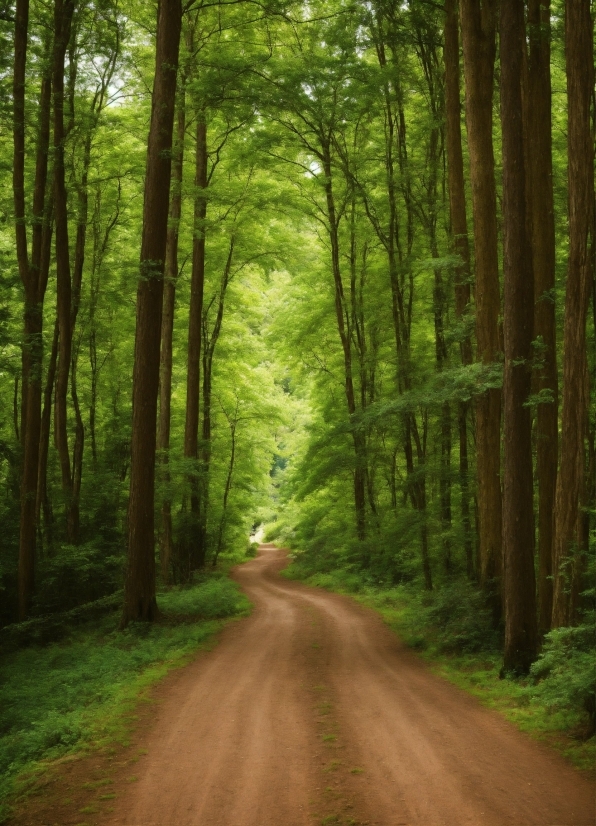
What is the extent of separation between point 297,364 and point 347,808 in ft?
71.3

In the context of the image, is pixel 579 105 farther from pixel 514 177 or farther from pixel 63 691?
pixel 63 691

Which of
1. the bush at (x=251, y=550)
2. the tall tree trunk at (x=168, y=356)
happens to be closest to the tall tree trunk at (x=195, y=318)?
the tall tree trunk at (x=168, y=356)

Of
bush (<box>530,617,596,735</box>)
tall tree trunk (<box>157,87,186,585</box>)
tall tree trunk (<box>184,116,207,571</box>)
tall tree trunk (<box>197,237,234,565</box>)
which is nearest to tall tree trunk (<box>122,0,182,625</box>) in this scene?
tall tree trunk (<box>157,87,186,585</box>)

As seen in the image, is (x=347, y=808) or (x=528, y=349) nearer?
(x=347, y=808)

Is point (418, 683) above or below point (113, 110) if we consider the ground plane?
below

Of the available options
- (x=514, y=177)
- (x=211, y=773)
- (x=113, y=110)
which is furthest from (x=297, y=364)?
(x=211, y=773)

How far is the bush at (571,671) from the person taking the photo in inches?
270

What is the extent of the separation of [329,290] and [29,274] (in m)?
12.2

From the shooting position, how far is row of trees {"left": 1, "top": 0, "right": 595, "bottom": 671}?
958cm

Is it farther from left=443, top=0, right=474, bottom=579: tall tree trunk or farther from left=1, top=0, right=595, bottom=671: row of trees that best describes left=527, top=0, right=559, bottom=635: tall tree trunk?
left=443, top=0, right=474, bottom=579: tall tree trunk

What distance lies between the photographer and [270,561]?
3525 centimetres

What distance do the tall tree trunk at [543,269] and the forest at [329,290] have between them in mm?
51

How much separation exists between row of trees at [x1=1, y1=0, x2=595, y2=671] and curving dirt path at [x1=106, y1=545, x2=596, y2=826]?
2.29m

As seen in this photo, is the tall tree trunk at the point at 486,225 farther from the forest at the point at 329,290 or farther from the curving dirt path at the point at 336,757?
the curving dirt path at the point at 336,757
